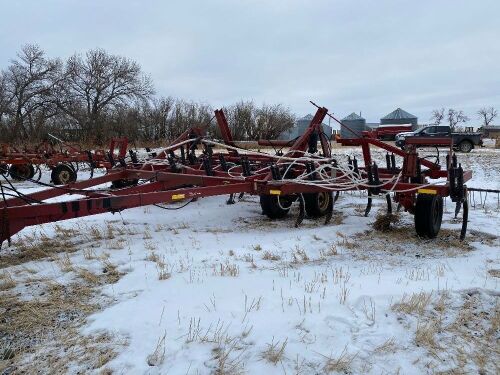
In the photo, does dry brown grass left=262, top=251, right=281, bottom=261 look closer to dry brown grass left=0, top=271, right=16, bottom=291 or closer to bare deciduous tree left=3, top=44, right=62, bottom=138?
dry brown grass left=0, top=271, right=16, bottom=291

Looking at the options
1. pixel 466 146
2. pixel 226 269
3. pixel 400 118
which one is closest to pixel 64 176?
pixel 226 269

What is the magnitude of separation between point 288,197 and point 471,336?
15.2 feet

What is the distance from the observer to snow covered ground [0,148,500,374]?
2953mm

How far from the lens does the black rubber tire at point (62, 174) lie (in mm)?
13445

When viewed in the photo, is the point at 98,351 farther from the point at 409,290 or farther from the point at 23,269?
the point at 409,290

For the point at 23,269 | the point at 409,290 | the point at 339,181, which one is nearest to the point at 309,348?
the point at 409,290

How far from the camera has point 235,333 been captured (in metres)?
3.22

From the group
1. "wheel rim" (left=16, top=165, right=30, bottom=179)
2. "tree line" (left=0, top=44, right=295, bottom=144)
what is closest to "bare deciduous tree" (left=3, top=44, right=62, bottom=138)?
"tree line" (left=0, top=44, right=295, bottom=144)

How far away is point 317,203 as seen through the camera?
740cm

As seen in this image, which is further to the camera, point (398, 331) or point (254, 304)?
point (254, 304)

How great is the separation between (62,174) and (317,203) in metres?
9.11

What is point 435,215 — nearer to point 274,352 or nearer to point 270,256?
point 270,256

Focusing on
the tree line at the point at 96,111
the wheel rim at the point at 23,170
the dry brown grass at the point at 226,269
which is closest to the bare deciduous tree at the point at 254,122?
the tree line at the point at 96,111

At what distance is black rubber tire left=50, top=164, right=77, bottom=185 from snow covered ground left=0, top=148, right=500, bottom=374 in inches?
297
